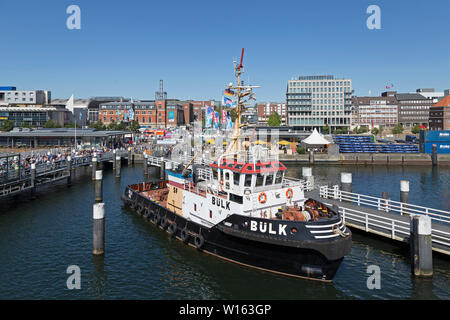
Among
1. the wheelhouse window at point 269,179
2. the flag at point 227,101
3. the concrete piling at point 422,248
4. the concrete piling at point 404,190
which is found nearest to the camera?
the concrete piling at point 422,248

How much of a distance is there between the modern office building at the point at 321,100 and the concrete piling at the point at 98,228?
13526 cm

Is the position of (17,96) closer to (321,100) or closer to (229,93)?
(321,100)

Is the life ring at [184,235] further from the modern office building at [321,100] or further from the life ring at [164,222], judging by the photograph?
the modern office building at [321,100]

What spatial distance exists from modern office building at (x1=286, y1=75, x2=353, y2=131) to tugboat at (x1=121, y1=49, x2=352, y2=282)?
131080 mm

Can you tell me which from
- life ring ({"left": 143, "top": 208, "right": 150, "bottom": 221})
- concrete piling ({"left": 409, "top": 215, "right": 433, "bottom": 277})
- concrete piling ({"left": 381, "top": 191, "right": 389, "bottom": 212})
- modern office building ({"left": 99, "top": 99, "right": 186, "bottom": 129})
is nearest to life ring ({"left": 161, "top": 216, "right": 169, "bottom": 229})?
life ring ({"left": 143, "top": 208, "right": 150, "bottom": 221})

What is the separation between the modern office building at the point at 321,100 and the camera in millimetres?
146500

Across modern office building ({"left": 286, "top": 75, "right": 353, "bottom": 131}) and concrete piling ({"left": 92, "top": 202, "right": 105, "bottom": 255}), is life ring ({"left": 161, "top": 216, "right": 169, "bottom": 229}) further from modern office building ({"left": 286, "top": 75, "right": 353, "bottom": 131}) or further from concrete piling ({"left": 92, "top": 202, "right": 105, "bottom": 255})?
modern office building ({"left": 286, "top": 75, "right": 353, "bottom": 131})

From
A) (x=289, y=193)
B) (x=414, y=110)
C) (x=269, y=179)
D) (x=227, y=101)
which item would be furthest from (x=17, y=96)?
(x=414, y=110)

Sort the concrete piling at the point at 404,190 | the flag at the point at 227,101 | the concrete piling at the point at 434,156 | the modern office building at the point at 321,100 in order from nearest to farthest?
the flag at the point at 227,101 → the concrete piling at the point at 404,190 → the concrete piling at the point at 434,156 → the modern office building at the point at 321,100

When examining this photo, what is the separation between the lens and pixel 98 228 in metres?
21.2

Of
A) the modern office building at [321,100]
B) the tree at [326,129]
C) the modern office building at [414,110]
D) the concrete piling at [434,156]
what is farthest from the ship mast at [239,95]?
the modern office building at [414,110]

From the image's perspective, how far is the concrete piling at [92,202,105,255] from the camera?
68.7 ft
